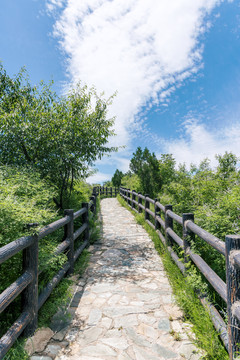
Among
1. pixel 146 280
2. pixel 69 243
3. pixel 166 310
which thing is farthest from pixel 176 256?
A: pixel 69 243

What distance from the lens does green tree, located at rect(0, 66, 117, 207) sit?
5.38 m

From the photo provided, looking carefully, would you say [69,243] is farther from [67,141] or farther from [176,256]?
[67,141]

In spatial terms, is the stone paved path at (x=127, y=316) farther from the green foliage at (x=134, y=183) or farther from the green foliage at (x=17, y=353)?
the green foliage at (x=134, y=183)

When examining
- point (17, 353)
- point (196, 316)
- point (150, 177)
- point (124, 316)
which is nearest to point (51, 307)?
point (17, 353)

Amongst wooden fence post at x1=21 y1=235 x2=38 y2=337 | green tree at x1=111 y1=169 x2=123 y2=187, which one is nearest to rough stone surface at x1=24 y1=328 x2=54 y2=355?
wooden fence post at x1=21 y1=235 x2=38 y2=337

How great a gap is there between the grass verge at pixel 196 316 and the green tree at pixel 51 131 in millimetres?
3491

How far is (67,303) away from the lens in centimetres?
328

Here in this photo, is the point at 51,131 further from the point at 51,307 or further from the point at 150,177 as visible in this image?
the point at 150,177

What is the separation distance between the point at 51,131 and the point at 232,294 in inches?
198

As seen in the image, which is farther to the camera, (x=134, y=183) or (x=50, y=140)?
(x=134, y=183)

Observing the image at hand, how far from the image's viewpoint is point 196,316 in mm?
2568

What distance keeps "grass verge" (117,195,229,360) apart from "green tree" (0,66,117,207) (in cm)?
349

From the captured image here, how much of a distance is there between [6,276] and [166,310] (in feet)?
6.87

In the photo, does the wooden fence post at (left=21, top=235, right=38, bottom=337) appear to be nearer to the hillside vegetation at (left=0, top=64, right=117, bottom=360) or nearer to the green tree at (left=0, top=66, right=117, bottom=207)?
the hillside vegetation at (left=0, top=64, right=117, bottom=360)
